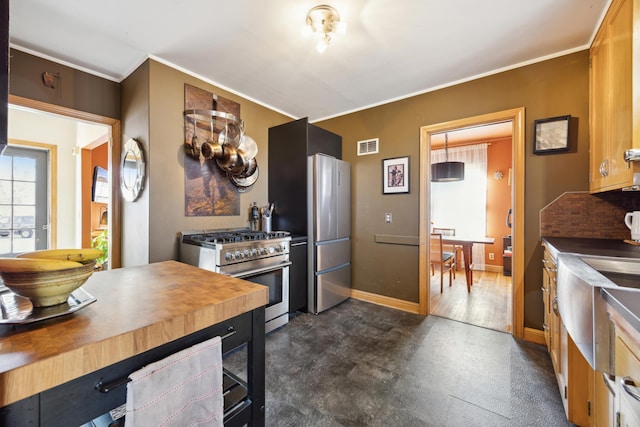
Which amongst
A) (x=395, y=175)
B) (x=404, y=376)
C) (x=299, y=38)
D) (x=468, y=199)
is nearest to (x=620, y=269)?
(x=404, y=376)

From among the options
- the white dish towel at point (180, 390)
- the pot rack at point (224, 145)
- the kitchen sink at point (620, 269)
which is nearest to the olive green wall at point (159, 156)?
the pot rack at point (224, 145)

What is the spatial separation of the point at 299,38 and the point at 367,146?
5.40 ft

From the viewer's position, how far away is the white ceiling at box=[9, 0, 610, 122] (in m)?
1.75

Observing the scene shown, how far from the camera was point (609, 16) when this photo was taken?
1.69 m

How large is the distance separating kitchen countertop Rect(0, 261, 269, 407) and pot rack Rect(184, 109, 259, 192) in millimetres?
1719

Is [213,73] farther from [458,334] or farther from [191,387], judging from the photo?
[458,334]

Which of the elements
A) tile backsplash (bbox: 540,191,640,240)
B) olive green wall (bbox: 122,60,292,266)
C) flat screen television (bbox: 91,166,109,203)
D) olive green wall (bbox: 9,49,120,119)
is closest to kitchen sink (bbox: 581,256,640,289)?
tile backsplash (bbox: 540,191,640,240)

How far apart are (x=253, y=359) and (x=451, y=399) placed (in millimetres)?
1462

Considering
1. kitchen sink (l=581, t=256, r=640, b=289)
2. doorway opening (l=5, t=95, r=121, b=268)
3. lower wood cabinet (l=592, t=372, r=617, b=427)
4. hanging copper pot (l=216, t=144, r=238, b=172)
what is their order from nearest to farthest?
lower wood cabinet (l=592, t=372, r=617, b=427) < kitchen sink (l=581, t=256, r=640, b=289) < hanging copper pot (l=216, t=144, r=238, b=172) < doorway opening (l=5, t=95, r=121, b=268)

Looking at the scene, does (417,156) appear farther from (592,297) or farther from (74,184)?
(74,184)

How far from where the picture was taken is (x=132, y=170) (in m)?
2.42

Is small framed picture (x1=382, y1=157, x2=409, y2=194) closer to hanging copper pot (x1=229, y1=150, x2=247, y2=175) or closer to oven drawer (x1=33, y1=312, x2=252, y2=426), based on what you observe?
hanging copper pot (x1=229, y1=150, x2=247, y2=175)

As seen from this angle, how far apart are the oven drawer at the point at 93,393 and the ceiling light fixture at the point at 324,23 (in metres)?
1.93

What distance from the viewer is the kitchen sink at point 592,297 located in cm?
87
